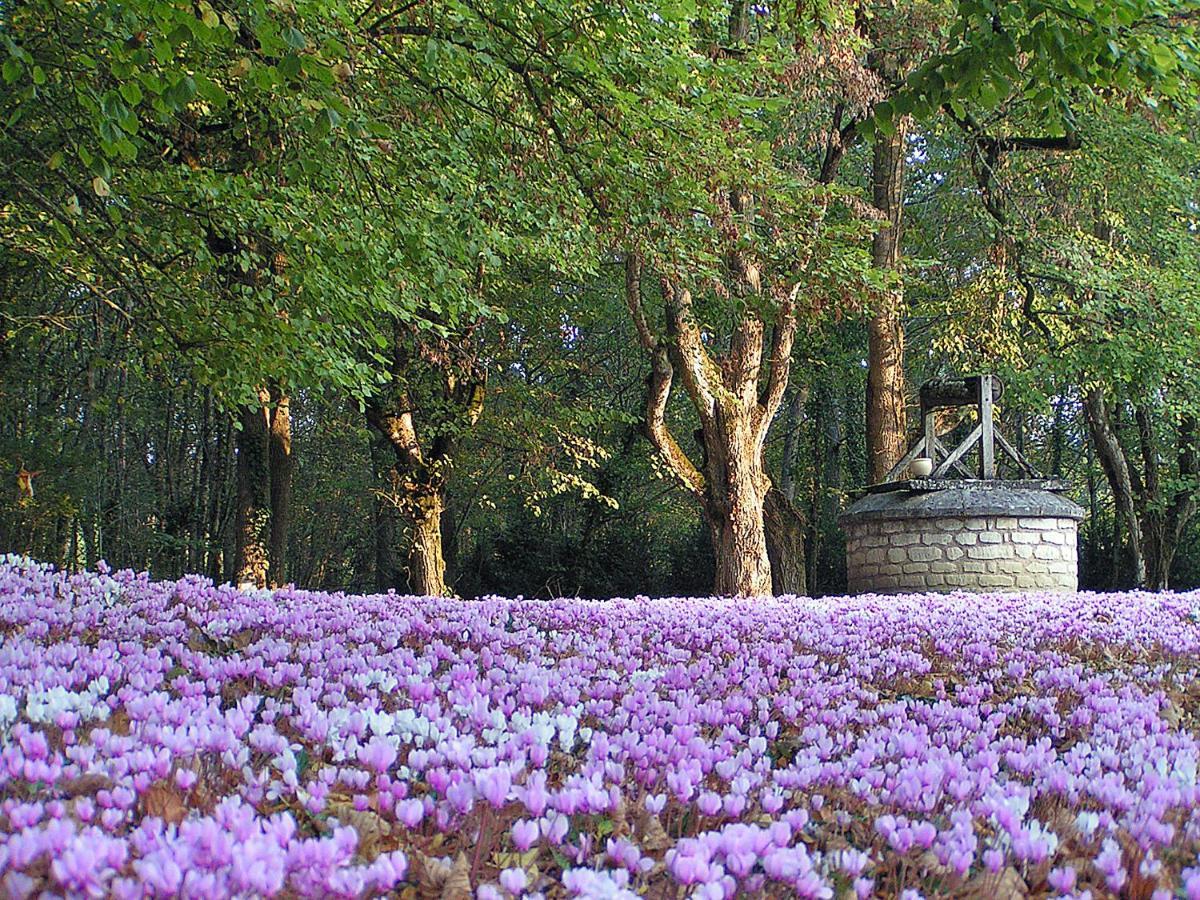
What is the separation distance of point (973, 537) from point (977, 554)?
0.71 ft

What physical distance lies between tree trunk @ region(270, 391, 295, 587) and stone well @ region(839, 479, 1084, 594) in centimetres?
810

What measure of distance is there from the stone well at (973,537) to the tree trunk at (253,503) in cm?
850

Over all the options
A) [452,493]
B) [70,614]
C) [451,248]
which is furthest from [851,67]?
[452,493]

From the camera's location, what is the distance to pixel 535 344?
22938 mm

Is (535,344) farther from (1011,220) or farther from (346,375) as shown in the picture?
(346,375)

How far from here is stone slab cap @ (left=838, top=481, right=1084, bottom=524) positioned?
12938mm

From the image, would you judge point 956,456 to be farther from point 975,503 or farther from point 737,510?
point 737,510

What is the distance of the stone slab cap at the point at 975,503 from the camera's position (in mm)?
12938

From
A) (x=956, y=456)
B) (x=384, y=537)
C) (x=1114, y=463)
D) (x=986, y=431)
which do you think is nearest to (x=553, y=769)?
(x=956, y=456)

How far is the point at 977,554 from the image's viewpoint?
509 inches

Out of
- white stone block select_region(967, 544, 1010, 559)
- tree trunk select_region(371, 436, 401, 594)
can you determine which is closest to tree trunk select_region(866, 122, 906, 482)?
white stone block select_region(967, 544, 1010, 559)

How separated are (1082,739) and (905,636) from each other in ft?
7.33

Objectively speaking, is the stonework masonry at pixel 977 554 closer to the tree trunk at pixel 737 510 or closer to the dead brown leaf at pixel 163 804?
the tree trunk at pixel 737 510

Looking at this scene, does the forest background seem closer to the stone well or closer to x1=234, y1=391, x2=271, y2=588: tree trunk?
x1=234, y1=391, x2=271, y2=588: tree trunk
